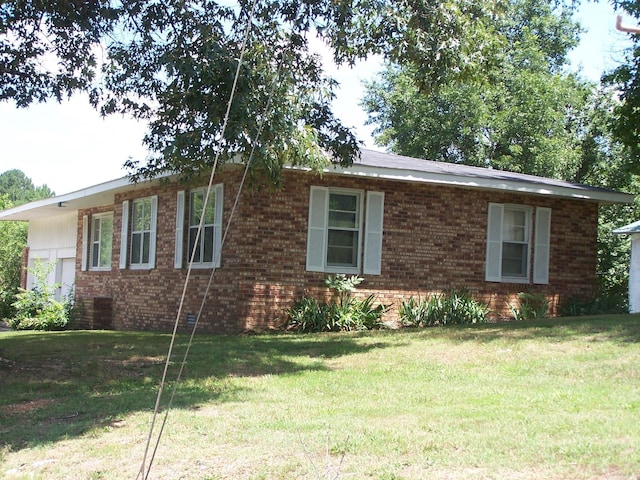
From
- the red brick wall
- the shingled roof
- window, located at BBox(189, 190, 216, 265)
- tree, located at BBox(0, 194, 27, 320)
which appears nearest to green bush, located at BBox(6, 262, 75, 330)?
the red brick wall

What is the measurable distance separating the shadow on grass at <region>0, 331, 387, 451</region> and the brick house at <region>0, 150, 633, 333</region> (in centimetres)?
161

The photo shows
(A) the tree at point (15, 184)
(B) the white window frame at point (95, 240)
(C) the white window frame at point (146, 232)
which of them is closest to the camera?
(C) the white window frame at point (146, 232)

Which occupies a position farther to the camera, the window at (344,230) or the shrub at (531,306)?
the shrub at (531,306)

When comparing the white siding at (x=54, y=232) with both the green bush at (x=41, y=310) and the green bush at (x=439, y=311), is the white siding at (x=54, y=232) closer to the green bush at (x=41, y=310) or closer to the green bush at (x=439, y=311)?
the green bush at (x=41, y=310)

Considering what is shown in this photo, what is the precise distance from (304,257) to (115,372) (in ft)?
18.8

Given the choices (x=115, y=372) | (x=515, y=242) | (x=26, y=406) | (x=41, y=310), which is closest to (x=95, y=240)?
(x=41, y=310)

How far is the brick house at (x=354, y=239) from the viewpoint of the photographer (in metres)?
15.1

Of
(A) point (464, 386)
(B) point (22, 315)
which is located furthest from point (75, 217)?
(A) point (464, 386)

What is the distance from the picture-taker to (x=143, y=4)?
1165 centimetres

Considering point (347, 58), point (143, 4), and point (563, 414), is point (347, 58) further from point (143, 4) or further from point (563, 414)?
point (563, 414)

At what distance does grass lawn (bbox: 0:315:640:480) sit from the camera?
5.66 metres

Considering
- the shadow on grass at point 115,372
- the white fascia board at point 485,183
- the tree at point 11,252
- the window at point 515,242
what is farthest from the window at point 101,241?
the window at point 515,242

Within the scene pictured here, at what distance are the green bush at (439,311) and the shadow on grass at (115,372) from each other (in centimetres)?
247

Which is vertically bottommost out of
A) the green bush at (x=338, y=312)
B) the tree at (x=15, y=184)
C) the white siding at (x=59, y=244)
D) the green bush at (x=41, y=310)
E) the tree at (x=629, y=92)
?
the green bush at (x=41, y=310)
